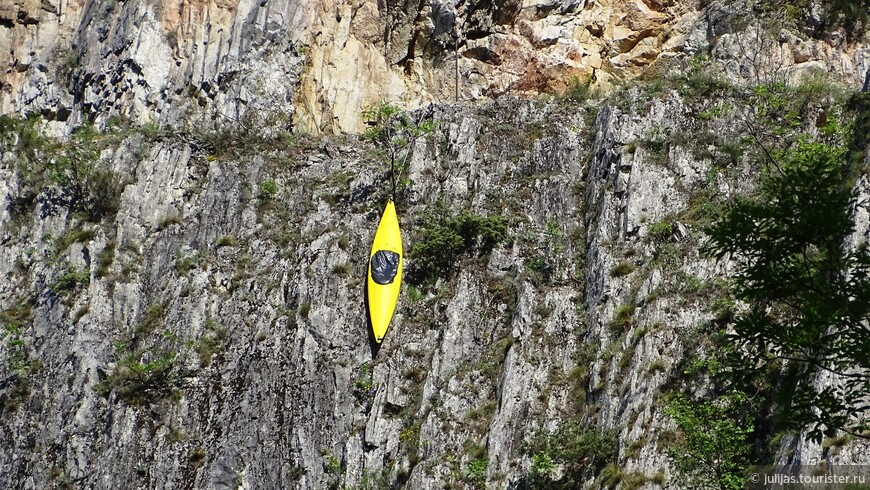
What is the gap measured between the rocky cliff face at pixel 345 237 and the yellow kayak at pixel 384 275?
300 millimetres

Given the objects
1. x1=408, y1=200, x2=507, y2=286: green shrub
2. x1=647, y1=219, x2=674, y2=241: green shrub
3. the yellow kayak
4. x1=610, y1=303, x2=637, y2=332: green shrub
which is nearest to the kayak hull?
the yellow kayak

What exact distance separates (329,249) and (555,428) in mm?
6317

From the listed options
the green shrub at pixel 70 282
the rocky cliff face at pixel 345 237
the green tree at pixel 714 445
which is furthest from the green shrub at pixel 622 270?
the green shrub at pixel 70 282

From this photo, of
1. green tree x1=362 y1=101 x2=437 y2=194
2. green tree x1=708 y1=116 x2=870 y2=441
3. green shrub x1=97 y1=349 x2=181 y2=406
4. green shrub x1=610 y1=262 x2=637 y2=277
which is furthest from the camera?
green tree x1=362 y1=101 x2=437 y2=194

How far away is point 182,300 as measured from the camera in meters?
21.3

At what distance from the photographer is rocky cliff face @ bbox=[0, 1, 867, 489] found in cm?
1891

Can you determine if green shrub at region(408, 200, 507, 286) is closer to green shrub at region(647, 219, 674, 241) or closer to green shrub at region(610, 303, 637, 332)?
green shrub at region(647, 219, 674, 241)

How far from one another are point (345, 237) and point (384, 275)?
56.3 inches

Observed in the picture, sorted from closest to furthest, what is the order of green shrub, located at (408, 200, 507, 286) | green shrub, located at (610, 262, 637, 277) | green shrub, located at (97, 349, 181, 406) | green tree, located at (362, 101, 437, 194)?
green shrub, located at (610, 262, 637, 277) → green shrub, located at (97, 349, 181, 406) → green shrub, located at (408, 200, 507, 286) → green tree, located at (362, 101, 437, 194)

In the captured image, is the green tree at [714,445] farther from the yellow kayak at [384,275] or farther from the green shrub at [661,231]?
the yellow kayak at [384,275]

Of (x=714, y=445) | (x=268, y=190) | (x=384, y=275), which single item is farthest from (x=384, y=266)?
(x=714, y=445)

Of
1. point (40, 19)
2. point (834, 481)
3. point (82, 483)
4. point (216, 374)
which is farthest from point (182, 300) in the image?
point (834, 481)

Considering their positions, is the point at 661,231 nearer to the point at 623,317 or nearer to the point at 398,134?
the point at 623,317

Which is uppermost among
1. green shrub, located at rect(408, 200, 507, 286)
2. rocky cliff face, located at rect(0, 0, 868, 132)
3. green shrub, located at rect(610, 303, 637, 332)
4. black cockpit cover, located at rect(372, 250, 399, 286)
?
rocky cliff face, located at rect(0, 0, 868, 132)
